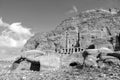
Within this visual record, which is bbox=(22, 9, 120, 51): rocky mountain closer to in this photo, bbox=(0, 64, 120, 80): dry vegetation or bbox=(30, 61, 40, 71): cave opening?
bbox=(30, 61, 40, 71): cave opening

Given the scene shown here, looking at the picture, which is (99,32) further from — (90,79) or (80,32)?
(90,79)

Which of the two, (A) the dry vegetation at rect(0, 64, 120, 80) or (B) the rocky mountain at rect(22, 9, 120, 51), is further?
(B) the rocky mountain at rect(22, 9, 120, 51)

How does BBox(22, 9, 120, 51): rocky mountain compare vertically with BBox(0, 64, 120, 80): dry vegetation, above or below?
above

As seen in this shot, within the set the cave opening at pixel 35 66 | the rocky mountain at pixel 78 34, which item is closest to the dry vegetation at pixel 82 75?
the cave opening at pixel 35 66

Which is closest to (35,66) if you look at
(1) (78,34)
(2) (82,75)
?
(2) (82,75)

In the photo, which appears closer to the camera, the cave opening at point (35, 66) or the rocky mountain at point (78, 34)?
the cave opening at point (35, 66)

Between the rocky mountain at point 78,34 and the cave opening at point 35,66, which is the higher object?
the rocky mountain at point 78,34

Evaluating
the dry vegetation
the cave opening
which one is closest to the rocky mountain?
the cave opening

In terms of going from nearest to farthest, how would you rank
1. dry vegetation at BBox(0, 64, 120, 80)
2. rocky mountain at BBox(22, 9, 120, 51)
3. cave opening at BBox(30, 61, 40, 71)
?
1. dry vegetation at BBox(0, 64, 120, 80)
2. cave opening at BBox(30, 61, 40, 71)
3. rocky mountain at BBox(22, 9, 120, 51)

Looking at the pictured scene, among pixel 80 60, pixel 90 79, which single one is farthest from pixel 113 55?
pixel 90 79

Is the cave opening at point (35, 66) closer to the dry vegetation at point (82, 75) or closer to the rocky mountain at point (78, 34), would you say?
the dry vegetation at point (82, 75)

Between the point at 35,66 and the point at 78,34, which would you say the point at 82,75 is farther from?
the point at 78,34

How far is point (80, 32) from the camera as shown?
68.2 m

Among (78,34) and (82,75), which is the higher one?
(78,34)
